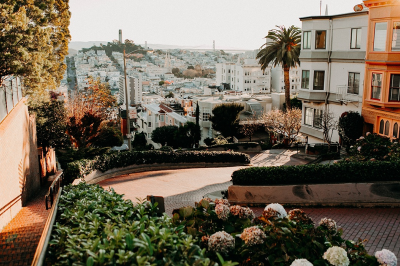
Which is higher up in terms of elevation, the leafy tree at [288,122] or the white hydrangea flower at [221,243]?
the white hydrangea flower at [221,243]

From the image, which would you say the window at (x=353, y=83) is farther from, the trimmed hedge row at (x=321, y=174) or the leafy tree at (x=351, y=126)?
the trimmed hedge row at (x=321, y=174)

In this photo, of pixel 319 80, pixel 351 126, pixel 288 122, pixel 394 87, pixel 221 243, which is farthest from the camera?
pixel 288 122

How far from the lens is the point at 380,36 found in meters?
22.1

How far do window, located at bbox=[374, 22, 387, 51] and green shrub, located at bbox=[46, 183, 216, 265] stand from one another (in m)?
20.5

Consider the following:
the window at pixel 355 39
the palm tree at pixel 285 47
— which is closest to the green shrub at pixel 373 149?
the window at pixel 355 39

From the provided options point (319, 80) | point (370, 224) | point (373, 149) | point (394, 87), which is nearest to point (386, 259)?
point (370, 224)

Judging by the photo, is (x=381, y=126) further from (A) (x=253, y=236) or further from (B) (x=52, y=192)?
(A) (x=253, y=236)

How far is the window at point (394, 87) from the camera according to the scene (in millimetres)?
21578

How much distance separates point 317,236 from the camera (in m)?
5.52

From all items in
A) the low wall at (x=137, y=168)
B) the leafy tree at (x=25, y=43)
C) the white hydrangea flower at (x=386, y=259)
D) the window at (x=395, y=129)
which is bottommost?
the low wall at (x=137, y=168)

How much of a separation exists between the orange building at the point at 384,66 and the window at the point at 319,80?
A: 498 centimetres

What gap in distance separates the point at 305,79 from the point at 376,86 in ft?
23.3

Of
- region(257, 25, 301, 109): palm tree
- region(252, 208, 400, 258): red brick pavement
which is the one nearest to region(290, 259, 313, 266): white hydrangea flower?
region(252, 208, 400, 258): red brick pavement

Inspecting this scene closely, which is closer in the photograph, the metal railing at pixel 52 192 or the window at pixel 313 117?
the metal railing at pixel 52 192
